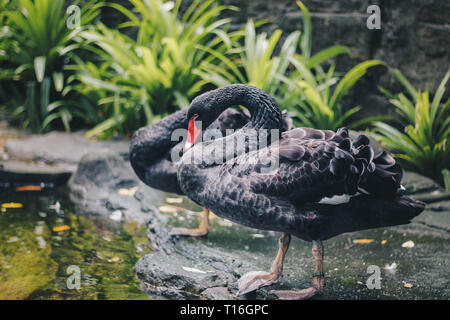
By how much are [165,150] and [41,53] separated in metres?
3.06

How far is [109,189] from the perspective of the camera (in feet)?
13.9

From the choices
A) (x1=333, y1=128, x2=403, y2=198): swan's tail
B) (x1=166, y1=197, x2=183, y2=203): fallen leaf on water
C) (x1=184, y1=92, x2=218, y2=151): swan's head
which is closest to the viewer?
(x1=333, y1=128, x2=403, y2=198): swan's tail

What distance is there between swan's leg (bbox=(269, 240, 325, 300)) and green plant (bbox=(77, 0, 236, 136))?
2691mm

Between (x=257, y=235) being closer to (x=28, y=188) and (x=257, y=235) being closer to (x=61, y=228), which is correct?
(x=61, y=228)

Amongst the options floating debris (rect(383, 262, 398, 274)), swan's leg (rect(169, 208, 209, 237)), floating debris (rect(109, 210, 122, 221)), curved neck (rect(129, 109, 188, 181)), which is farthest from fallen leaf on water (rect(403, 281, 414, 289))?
floating debris (rect(109, 210, 122, 221))

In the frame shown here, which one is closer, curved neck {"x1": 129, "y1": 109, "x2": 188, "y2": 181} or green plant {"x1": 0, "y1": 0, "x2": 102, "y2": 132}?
curved neck {"x1": 129, "y1": 109, "x2": 188, "y2": 181}

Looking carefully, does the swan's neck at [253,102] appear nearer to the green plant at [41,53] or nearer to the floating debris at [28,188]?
the floating debris at [28,188]

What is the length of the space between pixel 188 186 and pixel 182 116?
2.72 ft

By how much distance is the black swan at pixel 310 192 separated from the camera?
8.04 ft

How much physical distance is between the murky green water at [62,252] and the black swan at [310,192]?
77cm

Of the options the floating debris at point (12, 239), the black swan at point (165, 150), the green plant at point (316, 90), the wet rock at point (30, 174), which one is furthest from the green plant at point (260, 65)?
the floating debris at point (12, 239)

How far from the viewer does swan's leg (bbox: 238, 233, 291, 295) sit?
8.47 feet

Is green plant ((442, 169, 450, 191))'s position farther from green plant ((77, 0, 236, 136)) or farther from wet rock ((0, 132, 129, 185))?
wet rock ((0, 132, 129, 185))

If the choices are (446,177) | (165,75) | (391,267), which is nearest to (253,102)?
(391,267)
